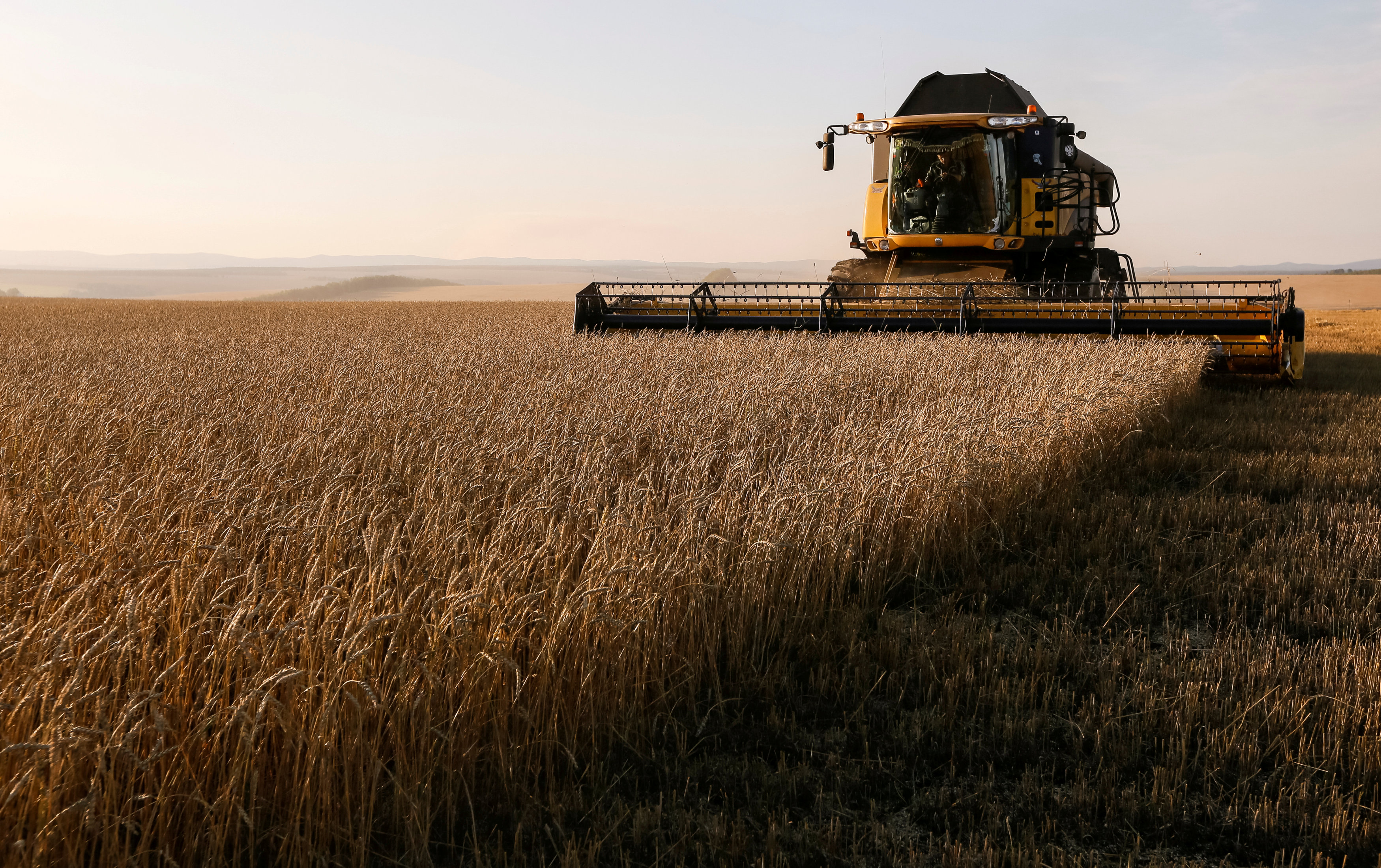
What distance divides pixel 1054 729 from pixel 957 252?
10.4 metres

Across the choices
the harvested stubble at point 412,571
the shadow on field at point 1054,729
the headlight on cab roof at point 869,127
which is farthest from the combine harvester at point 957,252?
the shadow on field at point 1054,729

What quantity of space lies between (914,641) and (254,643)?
209 centimetres

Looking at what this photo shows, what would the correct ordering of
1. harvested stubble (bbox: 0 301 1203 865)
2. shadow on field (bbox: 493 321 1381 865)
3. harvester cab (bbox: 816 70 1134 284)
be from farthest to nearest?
harvester cab (bbox: 816 70 1134 284), shadow on field (bbox: 493 321 1381 865), harvested stubble (bbox: 0 301 1203 865)

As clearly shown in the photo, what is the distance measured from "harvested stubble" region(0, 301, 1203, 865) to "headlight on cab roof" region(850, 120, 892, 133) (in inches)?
238

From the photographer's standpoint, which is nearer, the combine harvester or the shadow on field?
the shadow on field

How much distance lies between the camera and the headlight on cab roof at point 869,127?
12336mm

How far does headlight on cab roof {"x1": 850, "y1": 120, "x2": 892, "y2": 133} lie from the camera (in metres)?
12.3

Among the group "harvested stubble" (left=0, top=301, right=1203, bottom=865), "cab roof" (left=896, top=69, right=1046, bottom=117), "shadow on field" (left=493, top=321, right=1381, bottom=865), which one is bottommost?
"shadow on field" (left=493, top=321, right=1381, bottom=865)

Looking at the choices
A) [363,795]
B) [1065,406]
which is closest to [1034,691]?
[363,795]

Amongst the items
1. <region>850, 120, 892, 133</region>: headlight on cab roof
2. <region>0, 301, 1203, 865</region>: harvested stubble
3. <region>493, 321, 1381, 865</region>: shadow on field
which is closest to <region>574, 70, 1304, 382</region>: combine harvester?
<region>850, 120, 892, 133</region>: headlight on cab roof

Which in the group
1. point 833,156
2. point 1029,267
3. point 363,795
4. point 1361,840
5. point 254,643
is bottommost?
point 1361,840

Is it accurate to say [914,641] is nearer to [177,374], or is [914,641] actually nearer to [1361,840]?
[1361,840]

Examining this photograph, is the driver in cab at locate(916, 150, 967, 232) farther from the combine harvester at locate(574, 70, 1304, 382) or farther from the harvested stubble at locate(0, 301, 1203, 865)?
the harvested stubble at locate(0, 301, 1203, 865)

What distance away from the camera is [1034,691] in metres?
2.94
